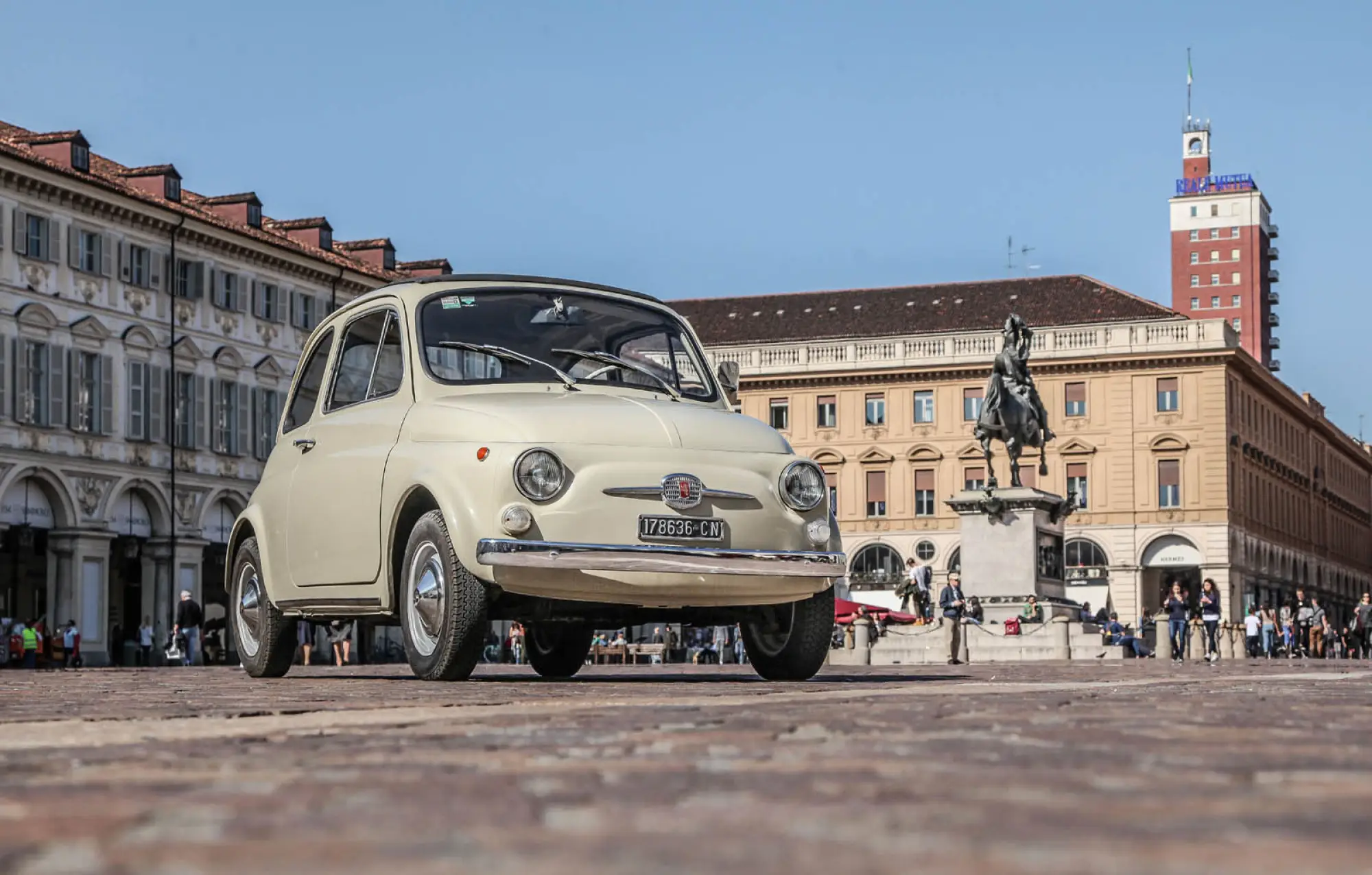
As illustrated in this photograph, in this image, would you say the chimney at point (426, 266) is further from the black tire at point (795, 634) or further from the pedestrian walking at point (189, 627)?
the black tire at point (795, 634)

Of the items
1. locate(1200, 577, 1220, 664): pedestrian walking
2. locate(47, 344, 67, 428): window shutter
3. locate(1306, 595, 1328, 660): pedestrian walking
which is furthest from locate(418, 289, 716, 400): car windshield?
locate(1306, 595, 1328, 660): pedestrian walking

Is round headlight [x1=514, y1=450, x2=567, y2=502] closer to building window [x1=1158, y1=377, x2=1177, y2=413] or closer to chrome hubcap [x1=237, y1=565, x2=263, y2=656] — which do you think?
chrome hubcap [x1=237, y1=565, x2=263, y2=656]

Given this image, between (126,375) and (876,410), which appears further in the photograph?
(876,410)

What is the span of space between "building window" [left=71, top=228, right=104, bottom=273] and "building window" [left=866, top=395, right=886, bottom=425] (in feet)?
121

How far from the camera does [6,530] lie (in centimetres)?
4712

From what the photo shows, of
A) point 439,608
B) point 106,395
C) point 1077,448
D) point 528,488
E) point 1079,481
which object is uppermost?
point 1077,448

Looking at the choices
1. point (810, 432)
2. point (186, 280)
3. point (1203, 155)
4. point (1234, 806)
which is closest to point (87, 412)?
point (186, 280)

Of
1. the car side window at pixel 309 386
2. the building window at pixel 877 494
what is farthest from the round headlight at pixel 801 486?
the building window at pixel 877 494

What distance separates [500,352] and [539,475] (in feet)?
4.13

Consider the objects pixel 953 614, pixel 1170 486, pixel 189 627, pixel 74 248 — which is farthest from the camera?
pixel 1170 486

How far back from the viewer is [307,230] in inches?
2507

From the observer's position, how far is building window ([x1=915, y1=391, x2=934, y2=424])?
81.6 meters

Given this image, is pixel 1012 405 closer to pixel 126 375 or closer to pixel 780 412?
pixel 126 375

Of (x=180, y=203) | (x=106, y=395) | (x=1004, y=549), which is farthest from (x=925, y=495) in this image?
(x=1004, y=549)
